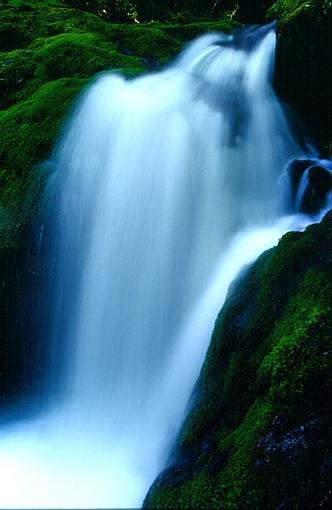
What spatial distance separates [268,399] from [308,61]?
4754mm

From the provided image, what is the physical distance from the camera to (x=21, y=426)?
4.68 metres

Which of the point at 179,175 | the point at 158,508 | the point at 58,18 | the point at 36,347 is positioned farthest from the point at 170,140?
the point at 58,18

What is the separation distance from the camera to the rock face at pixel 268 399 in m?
2.59

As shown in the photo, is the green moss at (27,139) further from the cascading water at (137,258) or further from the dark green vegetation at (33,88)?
the cascading water at (137,258)

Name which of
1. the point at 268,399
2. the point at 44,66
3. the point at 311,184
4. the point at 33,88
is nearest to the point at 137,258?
the point at 311,184

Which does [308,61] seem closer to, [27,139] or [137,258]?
[137,258]

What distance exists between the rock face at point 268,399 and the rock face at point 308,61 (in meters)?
3.13

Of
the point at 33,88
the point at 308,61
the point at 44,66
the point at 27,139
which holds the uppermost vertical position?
the point at 44,66

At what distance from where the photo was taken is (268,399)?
2848mm

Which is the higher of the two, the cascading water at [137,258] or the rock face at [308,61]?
the rock face at [308,61]

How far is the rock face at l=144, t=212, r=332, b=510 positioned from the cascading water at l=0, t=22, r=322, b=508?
556mm

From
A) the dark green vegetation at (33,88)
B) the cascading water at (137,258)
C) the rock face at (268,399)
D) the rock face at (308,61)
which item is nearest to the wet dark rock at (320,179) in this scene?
the cascading water at (137,258)

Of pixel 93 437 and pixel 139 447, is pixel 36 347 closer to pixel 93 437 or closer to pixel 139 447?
pixel 93 437

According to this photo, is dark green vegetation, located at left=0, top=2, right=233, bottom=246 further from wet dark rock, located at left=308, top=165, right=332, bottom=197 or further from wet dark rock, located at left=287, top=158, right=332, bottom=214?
wet dark rock, located at left=308, top=165, right=332, bottom=197
